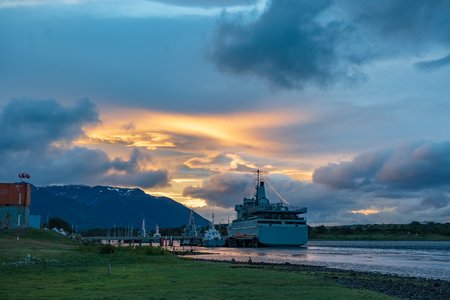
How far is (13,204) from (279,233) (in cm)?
10308

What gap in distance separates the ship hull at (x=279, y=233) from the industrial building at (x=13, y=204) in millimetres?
94734

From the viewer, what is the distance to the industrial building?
310ft

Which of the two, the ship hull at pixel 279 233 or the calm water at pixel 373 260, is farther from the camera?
the ship hull at pixel 279 233

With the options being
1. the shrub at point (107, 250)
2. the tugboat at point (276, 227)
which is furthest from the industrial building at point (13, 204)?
the tugboat at point (276, 227)

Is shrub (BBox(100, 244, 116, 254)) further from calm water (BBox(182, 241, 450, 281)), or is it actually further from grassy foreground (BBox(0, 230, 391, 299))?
calm water (BBox(182, 241, 450, 281))

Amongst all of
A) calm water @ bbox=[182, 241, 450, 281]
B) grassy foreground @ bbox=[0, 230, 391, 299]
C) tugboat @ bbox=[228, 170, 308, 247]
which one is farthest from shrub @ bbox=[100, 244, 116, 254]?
tugboat @ bbox=[228, 170, 308, 247]

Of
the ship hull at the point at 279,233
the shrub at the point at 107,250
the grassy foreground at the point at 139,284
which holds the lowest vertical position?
the grassy foreground at the point at 139,284

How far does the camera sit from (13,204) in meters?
95.5

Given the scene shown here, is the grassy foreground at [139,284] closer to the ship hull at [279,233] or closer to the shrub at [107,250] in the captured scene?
the shrub at [107,250]

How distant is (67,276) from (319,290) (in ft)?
48.2

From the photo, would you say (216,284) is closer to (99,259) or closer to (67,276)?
(67,276)

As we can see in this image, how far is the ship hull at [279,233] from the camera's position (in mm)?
181000

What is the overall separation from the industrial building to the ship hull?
9473 centimetres

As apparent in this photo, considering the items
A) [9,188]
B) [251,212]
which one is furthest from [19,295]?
[251,212]
